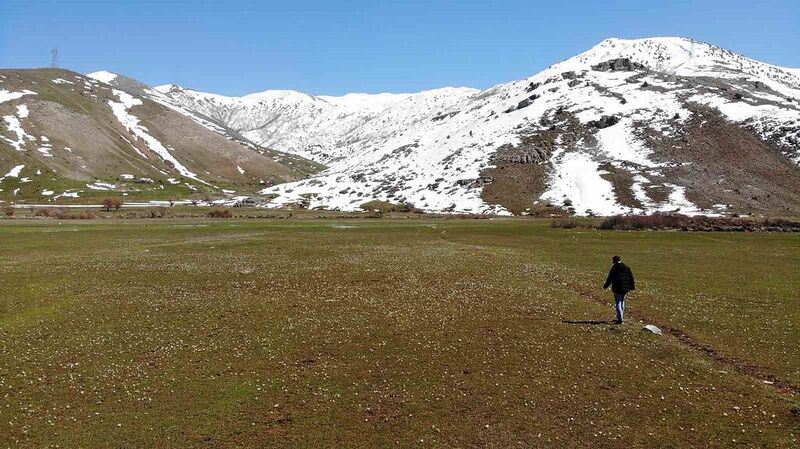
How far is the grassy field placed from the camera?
16.2 metres

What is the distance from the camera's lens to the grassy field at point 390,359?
637 inches

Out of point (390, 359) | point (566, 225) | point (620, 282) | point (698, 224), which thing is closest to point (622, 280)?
point (620, 282)

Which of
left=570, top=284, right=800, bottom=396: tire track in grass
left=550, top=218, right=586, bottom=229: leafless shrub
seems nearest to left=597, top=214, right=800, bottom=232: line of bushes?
left=550, top=218, right=586, bottom=229: leafless shrub

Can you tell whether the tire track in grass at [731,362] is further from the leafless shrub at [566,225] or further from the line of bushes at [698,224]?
the line of bushes at [698,224]

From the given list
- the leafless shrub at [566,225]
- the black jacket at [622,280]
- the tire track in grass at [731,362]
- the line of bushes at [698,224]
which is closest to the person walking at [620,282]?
the black jacket at [622,280]

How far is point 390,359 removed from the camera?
22656 millimetres

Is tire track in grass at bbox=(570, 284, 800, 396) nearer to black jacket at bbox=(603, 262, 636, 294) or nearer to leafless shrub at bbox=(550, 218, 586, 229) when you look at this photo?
black jacket at bbox=(603, 262, 636, 294)

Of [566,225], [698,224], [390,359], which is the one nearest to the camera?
[390,359]

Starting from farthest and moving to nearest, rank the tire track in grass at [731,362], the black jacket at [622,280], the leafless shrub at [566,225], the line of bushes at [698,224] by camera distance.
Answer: the leafless shrub at [566,225] < the line of bushes at [698,224] < the black jacket at [622,280] < the tire track in grass at [731,362]

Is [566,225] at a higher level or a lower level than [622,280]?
Result: higher

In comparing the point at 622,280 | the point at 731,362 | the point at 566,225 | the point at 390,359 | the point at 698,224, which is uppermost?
the point at 698,224

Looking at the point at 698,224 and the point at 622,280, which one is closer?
the point at 622,280

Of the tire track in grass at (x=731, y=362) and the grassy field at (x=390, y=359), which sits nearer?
the grassy field at (x=390, y=359)

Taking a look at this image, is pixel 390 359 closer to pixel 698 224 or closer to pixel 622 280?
pixel 622 280
